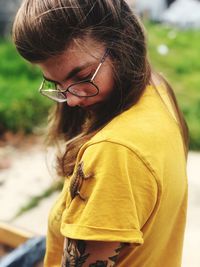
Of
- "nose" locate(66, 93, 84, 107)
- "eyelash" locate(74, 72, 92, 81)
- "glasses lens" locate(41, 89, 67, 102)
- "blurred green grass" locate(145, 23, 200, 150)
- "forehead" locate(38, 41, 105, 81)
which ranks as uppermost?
"forehead" locate(38, 41, 105, 81)

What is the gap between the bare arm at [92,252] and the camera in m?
1.22

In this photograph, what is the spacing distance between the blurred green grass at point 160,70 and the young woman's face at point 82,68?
239 cm

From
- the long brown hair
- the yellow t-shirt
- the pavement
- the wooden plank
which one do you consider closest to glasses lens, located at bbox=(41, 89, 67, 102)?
the long brown hair

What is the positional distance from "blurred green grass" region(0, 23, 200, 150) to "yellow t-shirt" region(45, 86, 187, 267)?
7.97 feet

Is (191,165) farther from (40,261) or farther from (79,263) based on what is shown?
(79,263)

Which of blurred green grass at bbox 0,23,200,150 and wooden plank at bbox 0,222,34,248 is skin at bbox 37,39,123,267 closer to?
wooden plank at bbox 0,222,34,248

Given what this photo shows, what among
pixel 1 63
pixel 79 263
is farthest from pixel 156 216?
pixel 1 63

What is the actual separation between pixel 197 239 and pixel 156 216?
8.00 ft

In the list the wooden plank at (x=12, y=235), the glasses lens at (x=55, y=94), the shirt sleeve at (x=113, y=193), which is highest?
the glasses lens at (x=55, y=94)

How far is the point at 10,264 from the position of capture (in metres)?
2.26

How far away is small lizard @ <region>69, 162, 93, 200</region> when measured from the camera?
3.98 ft

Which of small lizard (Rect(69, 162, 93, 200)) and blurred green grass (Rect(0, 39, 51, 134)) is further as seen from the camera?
blurred green grass (Rect(0, 39, 51, 134))

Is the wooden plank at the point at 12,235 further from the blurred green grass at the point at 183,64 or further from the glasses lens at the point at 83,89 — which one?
the blurred green grass at the point at 183,64

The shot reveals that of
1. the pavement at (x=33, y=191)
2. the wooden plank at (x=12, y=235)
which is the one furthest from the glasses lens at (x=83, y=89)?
the pavement at (x=33, y=191)
